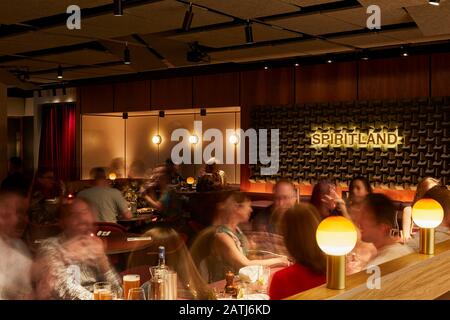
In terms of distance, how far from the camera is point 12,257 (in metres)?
3.17

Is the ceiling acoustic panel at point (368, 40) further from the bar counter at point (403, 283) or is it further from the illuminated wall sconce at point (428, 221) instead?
the bar counter at point (403, 283)

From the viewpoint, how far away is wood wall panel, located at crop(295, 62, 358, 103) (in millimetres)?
8344

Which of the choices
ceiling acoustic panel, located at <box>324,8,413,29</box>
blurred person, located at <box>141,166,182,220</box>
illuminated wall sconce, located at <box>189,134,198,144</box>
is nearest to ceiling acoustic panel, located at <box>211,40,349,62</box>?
ceiling acoustic panel, located at <box>324,8,413,29</box>

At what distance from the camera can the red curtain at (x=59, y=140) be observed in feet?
40.9

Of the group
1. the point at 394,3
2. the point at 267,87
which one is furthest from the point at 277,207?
the point at 267,87

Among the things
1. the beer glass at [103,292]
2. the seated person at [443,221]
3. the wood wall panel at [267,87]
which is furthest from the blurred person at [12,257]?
the wood wall panel at [267,87]

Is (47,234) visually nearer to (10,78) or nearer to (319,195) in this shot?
(319,195)

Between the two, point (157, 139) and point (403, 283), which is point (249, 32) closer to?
point (403, 283)

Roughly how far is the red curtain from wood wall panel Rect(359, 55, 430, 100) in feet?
22.8

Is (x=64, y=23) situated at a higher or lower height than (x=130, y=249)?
higher

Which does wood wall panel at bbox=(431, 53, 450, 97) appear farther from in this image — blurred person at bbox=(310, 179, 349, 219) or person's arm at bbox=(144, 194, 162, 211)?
person's arm at bbox=(144, 194, 162, 211)
